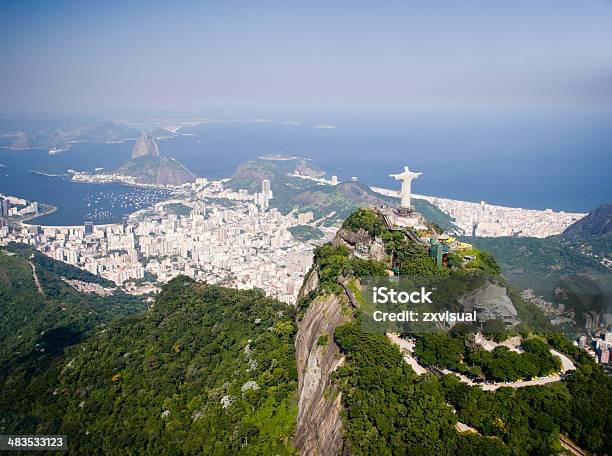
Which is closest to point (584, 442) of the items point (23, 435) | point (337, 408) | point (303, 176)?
point (337, 408)

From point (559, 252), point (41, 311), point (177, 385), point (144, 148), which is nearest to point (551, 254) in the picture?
point (559, 252)

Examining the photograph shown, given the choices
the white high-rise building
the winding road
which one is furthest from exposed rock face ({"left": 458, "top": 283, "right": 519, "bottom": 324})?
the white high-rise building

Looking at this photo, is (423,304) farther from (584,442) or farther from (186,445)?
(186,445)

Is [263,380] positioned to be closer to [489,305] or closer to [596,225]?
[489,305]

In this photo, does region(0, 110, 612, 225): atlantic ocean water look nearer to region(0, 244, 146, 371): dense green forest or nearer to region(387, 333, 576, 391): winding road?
region(0, 244, 146, 371): dense green forest

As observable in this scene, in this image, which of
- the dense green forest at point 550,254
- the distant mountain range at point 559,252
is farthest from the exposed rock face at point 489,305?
the dense green forest at point 550,254
